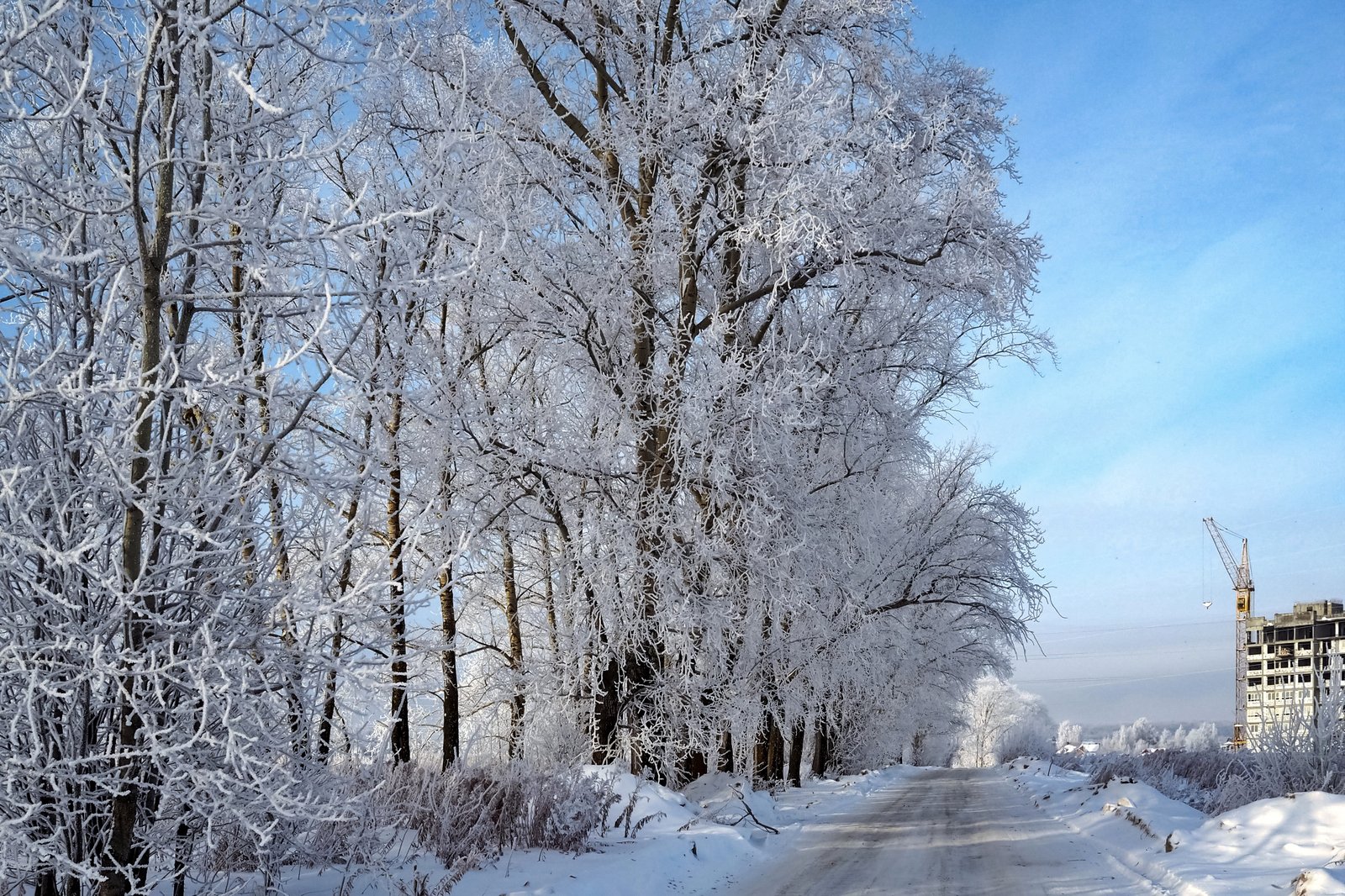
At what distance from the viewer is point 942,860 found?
9414mm

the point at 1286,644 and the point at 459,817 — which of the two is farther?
the point at 1286,644

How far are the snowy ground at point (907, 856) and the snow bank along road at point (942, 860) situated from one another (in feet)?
0.09

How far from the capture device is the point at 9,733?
13.4ft

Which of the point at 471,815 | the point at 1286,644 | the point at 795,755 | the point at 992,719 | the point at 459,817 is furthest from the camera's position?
the point at 1286,644

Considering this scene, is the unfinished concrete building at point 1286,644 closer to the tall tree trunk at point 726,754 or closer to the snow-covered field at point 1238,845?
the tall tree trunk at point 726,754

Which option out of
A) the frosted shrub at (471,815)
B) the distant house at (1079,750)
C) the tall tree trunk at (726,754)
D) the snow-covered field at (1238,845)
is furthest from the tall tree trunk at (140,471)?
the distant house at (1079,750)

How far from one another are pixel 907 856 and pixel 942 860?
44 centimetres

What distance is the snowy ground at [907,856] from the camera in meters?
6.41

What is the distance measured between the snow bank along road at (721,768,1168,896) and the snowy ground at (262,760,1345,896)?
0.03m

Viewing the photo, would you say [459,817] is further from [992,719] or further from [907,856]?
[992,719]

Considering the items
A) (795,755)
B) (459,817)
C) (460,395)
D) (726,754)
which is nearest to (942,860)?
(459,817)

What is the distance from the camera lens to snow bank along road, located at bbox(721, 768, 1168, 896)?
25.1 ft

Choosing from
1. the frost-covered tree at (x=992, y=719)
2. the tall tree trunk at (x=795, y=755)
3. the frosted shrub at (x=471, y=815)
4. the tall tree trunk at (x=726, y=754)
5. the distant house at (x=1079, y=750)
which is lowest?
the frost-covered tree at (x=992, y=719)

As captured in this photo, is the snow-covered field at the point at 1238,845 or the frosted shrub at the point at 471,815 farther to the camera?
the snow-covered field at the point at 1238,845
